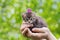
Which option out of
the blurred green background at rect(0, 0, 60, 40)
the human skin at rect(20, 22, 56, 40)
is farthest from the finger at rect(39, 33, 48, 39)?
the blurred green background at rect(0, 0, 60, 40)

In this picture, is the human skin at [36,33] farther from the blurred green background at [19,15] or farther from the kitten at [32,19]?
the blurred green background at [19,15]

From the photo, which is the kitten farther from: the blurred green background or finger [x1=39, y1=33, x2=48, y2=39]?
the blurred green background

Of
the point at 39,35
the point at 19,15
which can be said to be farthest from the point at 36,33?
the point at 19,15

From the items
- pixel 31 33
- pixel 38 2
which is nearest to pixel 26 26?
pixel 31 33

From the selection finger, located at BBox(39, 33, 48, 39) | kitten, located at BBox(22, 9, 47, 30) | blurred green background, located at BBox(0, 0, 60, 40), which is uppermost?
kitten, located at BBox(22, 9, 47, 30)

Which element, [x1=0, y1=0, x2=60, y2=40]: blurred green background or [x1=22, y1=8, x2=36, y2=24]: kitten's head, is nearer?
[x1=22, y1=8, x2=36, y2=24]: kitten's head

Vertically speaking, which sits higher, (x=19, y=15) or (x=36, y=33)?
(x=36, y=33)

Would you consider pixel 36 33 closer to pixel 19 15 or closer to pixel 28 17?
pixel 28 17

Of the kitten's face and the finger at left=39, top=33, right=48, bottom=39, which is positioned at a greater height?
the kitten's face
